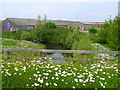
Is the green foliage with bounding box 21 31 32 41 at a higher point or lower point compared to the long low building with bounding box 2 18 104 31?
lower

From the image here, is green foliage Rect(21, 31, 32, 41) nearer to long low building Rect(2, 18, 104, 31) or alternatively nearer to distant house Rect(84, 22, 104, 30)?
long low building Rect(2, 18, 104, 31)

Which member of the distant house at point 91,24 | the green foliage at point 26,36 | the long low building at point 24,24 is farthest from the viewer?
the distant house at point 91,24

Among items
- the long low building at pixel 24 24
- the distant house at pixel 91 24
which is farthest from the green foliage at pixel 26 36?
the distant house at pixel 91 24

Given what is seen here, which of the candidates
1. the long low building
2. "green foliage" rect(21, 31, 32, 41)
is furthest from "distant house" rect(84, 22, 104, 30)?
"green foliage" rect(21, 31, 32, 41)

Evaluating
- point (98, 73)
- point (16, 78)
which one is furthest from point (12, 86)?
point (98, 73)

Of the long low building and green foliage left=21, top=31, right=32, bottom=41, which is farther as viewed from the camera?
the long low building

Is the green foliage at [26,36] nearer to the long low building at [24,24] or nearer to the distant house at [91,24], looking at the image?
the long low building at [24,24]

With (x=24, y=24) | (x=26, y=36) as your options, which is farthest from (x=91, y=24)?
(x=26, y=36)

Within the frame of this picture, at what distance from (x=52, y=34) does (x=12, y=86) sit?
3066cm

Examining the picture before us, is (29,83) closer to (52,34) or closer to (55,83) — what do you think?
(55,83)

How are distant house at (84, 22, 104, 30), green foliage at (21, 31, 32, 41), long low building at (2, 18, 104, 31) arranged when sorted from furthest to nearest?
distant house at (84, 22, 104, 30), long low building at (2, 18, 104, 31), green foliage at (21, 31, 32, 41)

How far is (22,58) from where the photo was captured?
24.1 feet

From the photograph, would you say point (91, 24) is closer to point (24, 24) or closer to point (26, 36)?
point (24, 24)

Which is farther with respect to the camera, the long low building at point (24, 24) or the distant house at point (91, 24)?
the distant house at point (91, 24)
